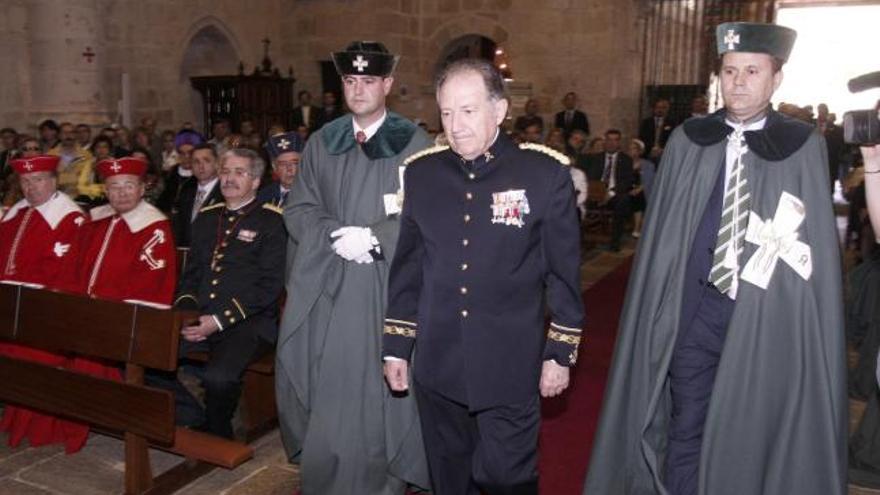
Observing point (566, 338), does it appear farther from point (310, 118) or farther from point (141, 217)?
point (310, 118)

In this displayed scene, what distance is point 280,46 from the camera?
644 inches

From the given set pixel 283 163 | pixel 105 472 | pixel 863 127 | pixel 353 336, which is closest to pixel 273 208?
pixel 283 163

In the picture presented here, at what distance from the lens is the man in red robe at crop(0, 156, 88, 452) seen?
15.3 ft

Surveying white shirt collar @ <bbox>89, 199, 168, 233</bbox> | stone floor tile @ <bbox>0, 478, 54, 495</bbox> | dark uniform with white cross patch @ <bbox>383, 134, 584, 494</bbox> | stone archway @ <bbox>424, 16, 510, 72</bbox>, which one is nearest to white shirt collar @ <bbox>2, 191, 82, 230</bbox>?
white shirt collar @ <bbox>89, 199, 168, 233</bbox>

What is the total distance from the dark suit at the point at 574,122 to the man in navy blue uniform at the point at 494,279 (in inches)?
448

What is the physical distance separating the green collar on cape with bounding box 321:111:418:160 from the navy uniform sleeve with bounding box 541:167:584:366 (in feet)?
3.20

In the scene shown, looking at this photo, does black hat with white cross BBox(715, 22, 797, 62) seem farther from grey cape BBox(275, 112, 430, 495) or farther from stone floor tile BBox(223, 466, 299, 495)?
stone floor tile BBox(223, 466, 299, 495)

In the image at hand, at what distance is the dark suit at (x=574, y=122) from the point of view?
13938 millimetres

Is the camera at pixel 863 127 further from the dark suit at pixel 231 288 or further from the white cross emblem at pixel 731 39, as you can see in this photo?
the dark suit at pixel 231 288

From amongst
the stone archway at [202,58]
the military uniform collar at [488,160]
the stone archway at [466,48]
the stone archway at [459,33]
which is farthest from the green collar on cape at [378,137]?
the stone archway at [459,33]

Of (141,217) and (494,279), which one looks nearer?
(494,279)

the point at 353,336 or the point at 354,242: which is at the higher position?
the point at 354,242

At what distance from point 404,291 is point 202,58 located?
1323 centimetres

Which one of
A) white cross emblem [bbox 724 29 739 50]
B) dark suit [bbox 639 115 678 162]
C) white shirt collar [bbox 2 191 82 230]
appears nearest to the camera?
white cross emblem [bbox 724 29 739 50]
